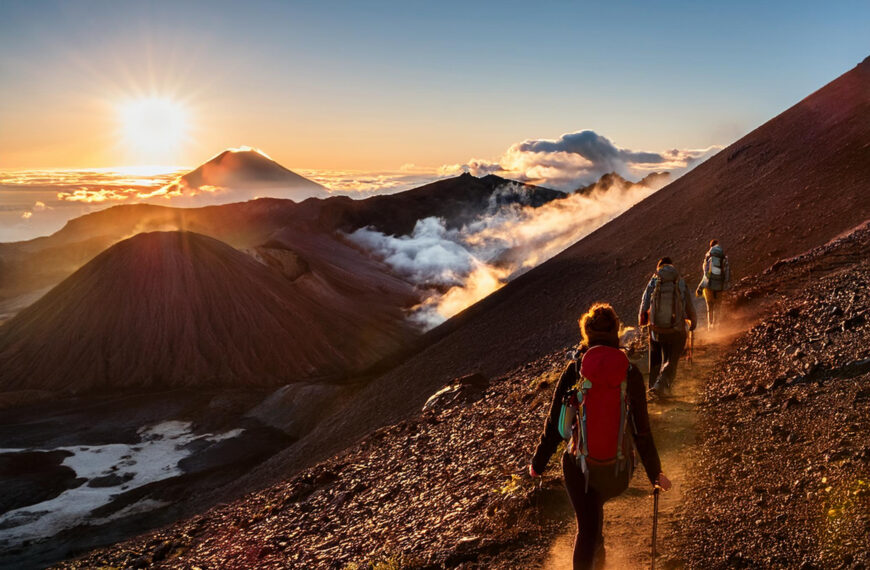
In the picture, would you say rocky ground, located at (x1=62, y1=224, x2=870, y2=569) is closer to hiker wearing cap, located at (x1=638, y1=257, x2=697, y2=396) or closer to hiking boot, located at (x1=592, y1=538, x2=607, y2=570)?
hiker wearing cap, located at (x1=638, y1=257, x2=697, y2=396)

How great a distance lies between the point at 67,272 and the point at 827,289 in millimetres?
176715

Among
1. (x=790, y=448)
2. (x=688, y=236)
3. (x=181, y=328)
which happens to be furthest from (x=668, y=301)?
(x=181, y=328)

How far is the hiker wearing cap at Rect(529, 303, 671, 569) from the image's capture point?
430cm

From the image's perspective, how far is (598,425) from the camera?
4.38m

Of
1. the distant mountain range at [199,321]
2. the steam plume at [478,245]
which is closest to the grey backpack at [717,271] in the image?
the steam plume at [478,245]

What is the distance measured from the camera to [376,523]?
31.3 ft

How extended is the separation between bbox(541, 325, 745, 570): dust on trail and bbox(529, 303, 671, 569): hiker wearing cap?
4.23 feet

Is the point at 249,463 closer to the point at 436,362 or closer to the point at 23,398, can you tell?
the point at 436,362

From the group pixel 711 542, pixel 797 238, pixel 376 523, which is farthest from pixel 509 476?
pixel 797 238

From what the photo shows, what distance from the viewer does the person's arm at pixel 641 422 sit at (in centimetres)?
441

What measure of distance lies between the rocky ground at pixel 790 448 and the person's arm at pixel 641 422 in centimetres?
145

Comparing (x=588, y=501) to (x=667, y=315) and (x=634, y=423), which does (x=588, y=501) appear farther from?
(x=667, y=315)

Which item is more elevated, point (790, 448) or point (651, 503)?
point (790, 448)

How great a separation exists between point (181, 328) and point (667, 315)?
243 ft
